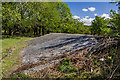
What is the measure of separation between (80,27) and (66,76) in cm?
1635

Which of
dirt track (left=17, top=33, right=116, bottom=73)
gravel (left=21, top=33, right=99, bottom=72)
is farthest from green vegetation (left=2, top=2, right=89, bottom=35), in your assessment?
dirt track (left=17, top=33, right=116, bottom=73)

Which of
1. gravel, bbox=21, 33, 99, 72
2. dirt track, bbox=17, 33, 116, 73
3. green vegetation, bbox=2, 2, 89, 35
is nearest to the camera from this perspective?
dirt track, bbox=17, 33, 116, 73

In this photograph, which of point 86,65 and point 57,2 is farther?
point 57,2

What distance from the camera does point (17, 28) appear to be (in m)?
24.7

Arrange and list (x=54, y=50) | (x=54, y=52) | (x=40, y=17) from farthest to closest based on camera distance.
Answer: (x=40, y=17) < (x=54, y=50) < (x=54, y=52)

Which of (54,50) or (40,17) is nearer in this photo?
(54,50)

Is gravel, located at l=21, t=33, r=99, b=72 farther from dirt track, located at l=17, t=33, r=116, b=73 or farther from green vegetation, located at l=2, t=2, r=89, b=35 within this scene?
green vegetation, located at l=2, t=2, r=89, b=35

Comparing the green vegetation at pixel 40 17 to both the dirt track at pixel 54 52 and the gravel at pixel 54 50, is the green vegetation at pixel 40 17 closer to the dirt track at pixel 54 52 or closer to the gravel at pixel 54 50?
the gravel at pixel 54 50

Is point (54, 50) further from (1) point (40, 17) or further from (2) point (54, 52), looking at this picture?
(1) point (40, 17)

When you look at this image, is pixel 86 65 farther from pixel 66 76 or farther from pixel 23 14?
pixel 23 14

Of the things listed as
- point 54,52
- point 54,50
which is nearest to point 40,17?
point 54,50

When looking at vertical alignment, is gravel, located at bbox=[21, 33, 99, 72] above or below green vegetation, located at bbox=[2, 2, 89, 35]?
below

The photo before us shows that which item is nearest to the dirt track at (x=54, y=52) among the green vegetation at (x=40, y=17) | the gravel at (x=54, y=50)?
the gravel at (x=54, y=50)

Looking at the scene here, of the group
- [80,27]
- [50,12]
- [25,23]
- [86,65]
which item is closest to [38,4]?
[50,12]
